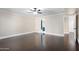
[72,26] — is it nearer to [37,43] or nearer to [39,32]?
[39,32]

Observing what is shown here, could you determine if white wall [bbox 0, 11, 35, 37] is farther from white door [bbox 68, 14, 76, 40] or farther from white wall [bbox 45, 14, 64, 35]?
white door [bbox 68, 14, 76, 40]

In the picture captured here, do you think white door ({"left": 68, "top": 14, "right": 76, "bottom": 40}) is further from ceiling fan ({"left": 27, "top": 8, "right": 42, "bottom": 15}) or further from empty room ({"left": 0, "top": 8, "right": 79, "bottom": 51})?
ceiling fan ({"left": 27, "top": 8, "right": 42, "bottom": 15})

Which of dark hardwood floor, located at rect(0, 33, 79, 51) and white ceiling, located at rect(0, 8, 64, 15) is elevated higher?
white ceiling, located at rect(0, 8, 64, 15)

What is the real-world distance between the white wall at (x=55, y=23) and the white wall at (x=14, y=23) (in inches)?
13.2

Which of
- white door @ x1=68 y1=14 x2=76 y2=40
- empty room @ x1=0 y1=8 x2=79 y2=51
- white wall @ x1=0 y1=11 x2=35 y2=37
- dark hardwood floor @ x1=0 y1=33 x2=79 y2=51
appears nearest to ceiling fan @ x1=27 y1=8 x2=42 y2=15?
empty room @ x1=0 y1=8 x2=79 y2=51

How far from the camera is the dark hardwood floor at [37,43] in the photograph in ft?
6.88

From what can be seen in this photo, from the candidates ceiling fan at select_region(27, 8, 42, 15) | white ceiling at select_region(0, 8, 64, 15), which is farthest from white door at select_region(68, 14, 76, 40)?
ceiling fan at select_region(27, 8, 42, 15)

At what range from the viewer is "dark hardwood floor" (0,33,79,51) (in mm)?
2096

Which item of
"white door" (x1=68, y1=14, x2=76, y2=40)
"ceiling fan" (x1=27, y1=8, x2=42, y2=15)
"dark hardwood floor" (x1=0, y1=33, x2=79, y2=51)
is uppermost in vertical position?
"ceiling fan" (x1=27, y1=8, x2=42, y2=15)
